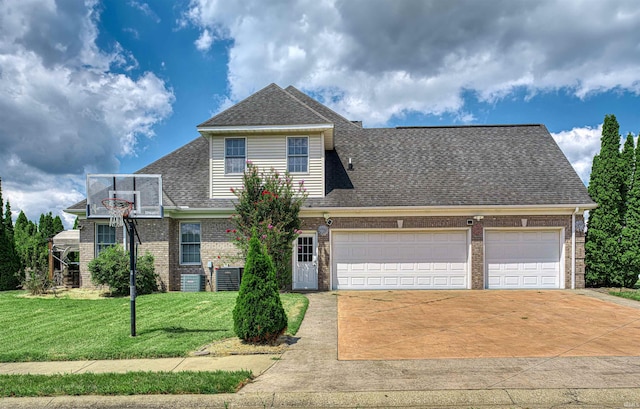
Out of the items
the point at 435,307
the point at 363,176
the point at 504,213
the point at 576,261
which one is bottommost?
the point at 435,307

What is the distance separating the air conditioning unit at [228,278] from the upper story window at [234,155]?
3.73m

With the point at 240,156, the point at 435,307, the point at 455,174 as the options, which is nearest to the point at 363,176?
the point at 455,174

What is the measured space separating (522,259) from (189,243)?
12.2 m

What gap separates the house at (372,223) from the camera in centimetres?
1382

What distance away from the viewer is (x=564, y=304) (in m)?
10.9

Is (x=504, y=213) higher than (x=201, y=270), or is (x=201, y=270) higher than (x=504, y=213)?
(x=504, y=213)

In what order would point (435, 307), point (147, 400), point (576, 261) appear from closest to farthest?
point (147, 400) → point (435, 307) → point (576, 261)

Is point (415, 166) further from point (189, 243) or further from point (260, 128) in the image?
point (189, 243)

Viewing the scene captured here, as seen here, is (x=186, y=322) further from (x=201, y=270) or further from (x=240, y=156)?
(x=240, y=156)

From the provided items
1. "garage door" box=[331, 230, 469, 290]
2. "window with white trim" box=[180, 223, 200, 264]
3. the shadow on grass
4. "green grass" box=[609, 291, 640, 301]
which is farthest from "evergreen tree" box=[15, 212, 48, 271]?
"green grass" box=[609, 291, 640, 301]

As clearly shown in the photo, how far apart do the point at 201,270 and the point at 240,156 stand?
4.48 metres

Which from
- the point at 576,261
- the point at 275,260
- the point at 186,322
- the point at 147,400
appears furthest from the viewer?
the point at 576,261

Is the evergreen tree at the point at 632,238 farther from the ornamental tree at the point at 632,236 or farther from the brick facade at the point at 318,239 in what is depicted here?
the brick facade at the point at 318,239

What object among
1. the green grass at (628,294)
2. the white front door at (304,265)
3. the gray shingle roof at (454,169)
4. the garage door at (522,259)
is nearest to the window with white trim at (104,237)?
the white front door at (304,265)
